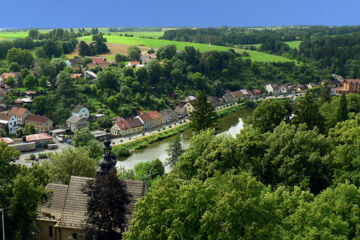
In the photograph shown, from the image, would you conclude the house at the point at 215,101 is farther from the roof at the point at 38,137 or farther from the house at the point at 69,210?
the house at the point at 69,210

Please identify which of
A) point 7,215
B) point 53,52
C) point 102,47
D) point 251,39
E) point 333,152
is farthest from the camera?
point 251,39

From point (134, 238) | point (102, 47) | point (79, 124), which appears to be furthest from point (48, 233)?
point (102, 47)

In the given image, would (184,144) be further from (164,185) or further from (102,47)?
(102,47)

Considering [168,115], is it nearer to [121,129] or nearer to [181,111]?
[181,111]

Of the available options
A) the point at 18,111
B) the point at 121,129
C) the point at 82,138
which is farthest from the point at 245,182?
the point at 18,111

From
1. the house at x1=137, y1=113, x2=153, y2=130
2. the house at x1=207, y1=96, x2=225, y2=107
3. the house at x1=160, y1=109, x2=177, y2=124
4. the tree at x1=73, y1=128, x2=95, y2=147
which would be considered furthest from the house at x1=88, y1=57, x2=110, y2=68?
the tree at x1=73, y1=128, x2=95, y2=147

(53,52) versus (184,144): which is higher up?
(53,52)

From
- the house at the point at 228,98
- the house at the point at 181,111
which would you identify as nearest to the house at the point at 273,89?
the house at the point at 228,98

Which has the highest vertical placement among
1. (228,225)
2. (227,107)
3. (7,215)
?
(228,225)
